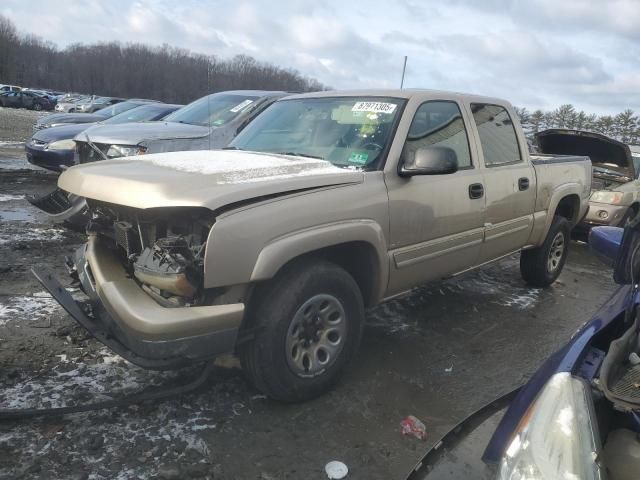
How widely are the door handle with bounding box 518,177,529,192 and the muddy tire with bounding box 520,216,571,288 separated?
96cm

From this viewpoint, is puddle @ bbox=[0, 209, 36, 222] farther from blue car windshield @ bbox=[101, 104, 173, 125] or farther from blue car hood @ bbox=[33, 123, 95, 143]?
blue car windshield @ bbox=[101, 104, 173, 125]

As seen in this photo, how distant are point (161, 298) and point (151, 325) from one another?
30 cm

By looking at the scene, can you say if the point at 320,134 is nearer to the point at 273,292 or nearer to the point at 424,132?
the point at 424,132

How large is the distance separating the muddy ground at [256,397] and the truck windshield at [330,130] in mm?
1502

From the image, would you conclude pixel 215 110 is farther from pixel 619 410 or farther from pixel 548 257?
pixel 619 410

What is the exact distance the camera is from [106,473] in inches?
94.1

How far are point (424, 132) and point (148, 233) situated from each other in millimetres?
2057

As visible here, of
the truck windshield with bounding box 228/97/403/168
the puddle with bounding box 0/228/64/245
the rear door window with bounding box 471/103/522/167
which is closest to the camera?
the truck windshield with bounding box 228/97/403/168

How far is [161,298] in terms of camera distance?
2.66m

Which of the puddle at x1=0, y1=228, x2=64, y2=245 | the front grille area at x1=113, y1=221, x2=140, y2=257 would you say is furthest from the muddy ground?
the front grille area at x1=113, y1=221, x2=140, y2=257

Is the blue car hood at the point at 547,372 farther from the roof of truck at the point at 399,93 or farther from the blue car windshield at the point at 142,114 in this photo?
the blue car windshield at the point at 142,114

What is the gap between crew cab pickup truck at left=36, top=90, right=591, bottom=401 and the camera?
8.21 ft

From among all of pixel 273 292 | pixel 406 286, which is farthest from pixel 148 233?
pixel 406 286

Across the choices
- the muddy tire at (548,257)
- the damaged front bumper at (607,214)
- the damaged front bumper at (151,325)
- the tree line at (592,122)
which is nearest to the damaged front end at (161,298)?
the damaged front bumper at (151,325)
